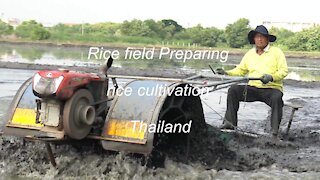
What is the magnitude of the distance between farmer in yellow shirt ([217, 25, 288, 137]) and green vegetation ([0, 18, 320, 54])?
48972 mm

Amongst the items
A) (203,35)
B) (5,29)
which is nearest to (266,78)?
(203,35)

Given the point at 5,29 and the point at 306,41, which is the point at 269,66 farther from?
the point at 5,29

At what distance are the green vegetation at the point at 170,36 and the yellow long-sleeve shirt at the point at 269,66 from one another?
1925 inches

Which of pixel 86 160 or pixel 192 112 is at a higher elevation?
pixel 192 112

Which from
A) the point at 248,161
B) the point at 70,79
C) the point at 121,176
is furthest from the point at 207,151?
the point at 70,79

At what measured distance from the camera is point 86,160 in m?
5.66

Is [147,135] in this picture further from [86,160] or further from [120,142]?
[86,160]

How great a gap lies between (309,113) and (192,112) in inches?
248

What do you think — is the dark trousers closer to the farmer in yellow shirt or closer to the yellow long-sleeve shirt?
the farmer in yellow shirt

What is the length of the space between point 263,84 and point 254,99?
27 cm

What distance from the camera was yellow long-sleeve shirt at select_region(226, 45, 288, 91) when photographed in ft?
24.0

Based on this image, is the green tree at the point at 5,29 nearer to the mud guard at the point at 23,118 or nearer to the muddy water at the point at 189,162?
the muddy water at the point at 189,162

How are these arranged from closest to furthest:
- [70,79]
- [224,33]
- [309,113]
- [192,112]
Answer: [70,79] → [192,112] → [309,113] → [224,33]

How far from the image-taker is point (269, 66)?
7430 mm
